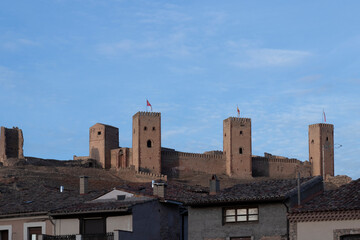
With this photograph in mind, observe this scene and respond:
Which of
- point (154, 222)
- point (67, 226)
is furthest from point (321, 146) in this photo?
point (67, 226)

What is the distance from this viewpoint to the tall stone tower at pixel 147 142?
128 metres

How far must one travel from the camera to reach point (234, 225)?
34.0 m

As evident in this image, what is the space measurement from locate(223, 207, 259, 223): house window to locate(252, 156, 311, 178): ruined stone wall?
10495cm

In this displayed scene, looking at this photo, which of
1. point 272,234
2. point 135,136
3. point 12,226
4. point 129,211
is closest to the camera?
point 272,234

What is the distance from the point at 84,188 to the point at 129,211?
7.83 metres

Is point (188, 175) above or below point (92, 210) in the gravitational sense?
above

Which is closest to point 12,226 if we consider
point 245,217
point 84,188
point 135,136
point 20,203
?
point 20,203

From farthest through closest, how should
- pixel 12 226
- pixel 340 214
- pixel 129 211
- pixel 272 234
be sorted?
pixel 12 226
pixel 129 211
pixel 272 234
pixel 340 214

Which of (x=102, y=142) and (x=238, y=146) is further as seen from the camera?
(x=238, y=146)

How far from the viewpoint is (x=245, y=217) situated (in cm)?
3391

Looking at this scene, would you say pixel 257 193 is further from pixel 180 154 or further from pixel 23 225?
pixel 180 154

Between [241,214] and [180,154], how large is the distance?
10001 centimetres

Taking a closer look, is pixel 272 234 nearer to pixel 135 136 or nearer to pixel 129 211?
pixel 129 211

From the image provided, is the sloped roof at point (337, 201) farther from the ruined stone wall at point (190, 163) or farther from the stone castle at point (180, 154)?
the ruined stone wall at point (190, 163)
